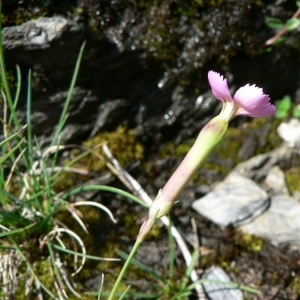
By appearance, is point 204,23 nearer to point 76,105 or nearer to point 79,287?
point 76,105

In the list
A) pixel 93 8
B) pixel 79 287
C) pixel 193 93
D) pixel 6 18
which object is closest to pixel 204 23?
pixel 193 93

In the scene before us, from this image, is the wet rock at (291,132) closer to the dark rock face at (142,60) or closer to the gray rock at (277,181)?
the gray rock at (277,181)

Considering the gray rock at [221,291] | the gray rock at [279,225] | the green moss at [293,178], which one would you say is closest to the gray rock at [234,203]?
the gray rock at [279,225]

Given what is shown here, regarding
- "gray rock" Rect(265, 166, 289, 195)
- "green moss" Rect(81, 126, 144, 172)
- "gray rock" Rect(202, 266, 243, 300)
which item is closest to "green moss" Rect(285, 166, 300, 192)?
"gray rock" Rect(265, 166, 289, 195)

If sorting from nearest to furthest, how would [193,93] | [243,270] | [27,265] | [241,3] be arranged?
[27,265] → [243,270] → [241,3] → [193,93]

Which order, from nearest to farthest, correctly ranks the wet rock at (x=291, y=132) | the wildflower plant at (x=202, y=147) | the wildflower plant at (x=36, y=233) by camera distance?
the wildflower plant at (x=202, y=147), the wildflower plant at (x=36, y=233), the wet rock at (x=291, y=132)

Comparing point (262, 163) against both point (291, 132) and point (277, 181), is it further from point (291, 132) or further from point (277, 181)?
point (291, 132)
